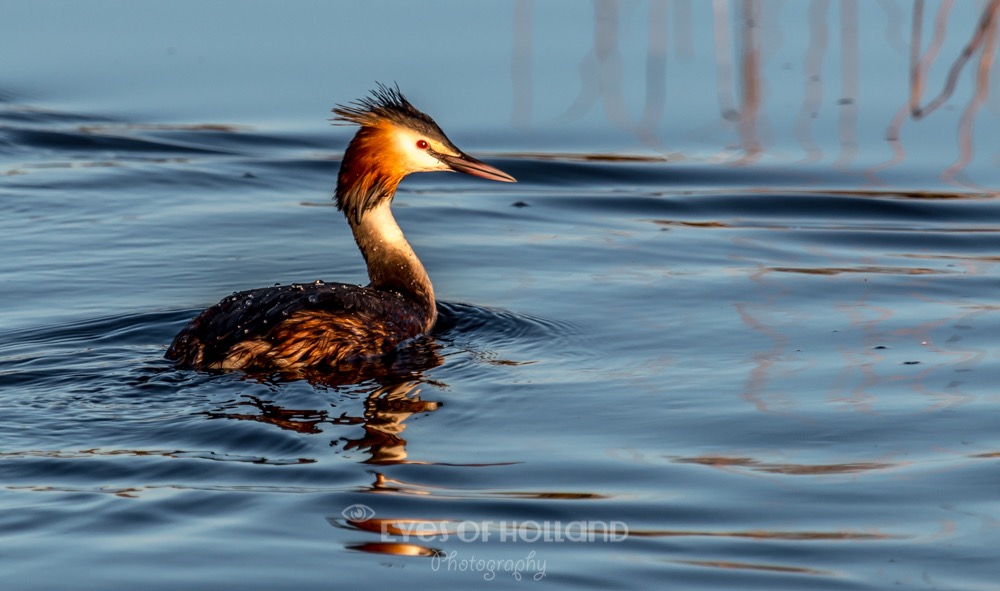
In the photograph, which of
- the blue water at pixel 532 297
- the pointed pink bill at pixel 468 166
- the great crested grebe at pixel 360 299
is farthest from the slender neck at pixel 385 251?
the pointed pink bill at pixel 468 166

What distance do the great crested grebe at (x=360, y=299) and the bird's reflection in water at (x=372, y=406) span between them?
0.41 ft

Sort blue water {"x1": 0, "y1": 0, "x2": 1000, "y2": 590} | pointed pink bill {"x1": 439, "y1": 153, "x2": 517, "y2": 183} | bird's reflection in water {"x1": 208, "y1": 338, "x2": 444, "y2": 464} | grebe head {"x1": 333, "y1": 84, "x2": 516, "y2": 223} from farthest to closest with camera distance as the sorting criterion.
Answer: pointed pink bill {"x1": 439, "y1": 153, "x2": 517, "y2": 183}, grebe head {"x1": 333, "y1": 84, "x2": 516, "y2": 223}, bird's reflection in water {"x1": 208, "y1": 338, "x2": 444, "y2": 464}, blue water {"x1": 0, "y1": 0, "x2": 1000, "y2": 590}

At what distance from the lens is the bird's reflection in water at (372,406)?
6.61 metres

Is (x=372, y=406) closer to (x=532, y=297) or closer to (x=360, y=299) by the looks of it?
(x=360, y=299)

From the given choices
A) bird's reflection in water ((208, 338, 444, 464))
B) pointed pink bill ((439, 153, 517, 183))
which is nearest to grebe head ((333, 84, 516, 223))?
pointed pink bill ((439, 153, 517, 183))

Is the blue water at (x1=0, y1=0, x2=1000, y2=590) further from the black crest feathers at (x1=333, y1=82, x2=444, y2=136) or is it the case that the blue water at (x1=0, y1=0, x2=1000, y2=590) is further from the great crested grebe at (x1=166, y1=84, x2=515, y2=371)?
the black crest feathers at (x1=333, y1=82, x2=444, y2=136)

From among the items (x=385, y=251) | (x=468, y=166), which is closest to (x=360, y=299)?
(x=385, y=251)

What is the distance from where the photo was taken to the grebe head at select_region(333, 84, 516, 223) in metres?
8.88

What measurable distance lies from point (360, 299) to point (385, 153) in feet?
3.81

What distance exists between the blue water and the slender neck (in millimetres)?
315

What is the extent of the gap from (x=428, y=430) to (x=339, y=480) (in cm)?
76

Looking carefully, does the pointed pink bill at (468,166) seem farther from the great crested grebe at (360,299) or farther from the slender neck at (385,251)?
the slender neck at (385,251)

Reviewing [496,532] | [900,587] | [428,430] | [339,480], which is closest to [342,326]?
[428,430]

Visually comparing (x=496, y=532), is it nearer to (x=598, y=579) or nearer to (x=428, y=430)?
(x=598, y=579)
